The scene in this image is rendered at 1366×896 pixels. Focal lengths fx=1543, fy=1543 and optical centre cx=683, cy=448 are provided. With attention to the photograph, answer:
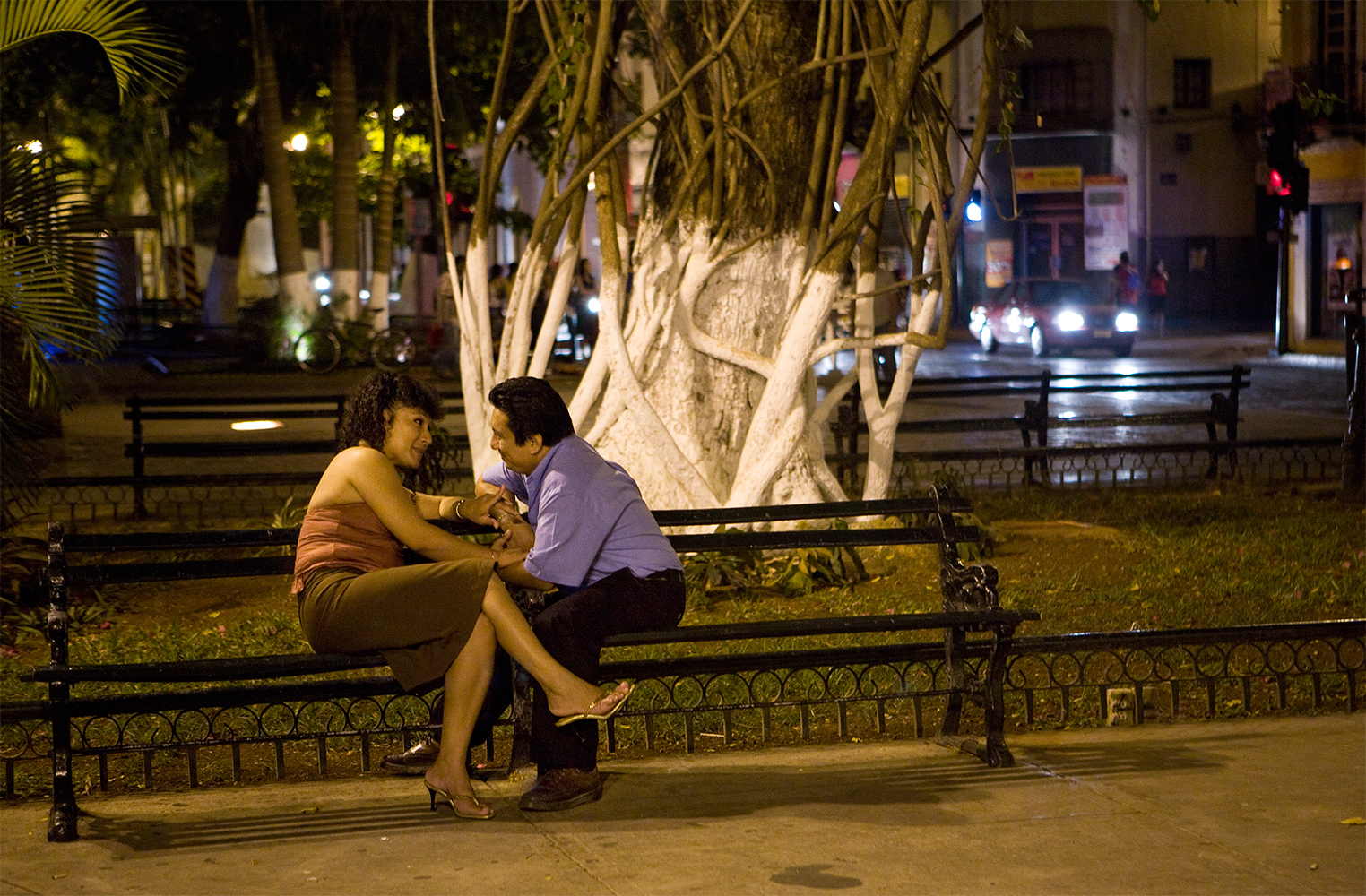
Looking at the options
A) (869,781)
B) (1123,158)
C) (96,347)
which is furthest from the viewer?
(1123,158)

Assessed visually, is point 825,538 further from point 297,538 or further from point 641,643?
point 297,538

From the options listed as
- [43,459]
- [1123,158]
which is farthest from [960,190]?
[1123,158]

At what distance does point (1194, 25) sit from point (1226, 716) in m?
41.4

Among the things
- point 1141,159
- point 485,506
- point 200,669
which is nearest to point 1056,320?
point 1141,159

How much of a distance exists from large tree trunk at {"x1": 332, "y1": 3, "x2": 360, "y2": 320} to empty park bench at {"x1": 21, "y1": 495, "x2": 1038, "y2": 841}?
2044 cm

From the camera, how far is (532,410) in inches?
184

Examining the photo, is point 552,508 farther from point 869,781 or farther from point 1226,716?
point 1226,716

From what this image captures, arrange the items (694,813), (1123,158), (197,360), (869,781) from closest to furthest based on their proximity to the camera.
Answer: (694,813), (869,781), (197,360), (1123,158)

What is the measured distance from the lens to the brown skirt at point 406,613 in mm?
4387

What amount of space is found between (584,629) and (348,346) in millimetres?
21579

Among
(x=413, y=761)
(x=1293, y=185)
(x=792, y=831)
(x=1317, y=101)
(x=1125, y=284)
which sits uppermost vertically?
(x=1293, y=185)

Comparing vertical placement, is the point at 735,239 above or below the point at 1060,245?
below

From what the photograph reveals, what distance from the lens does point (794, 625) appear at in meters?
4.94

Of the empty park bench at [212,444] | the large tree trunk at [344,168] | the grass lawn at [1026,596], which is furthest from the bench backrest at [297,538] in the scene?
the large tree trunk at [344,168]
